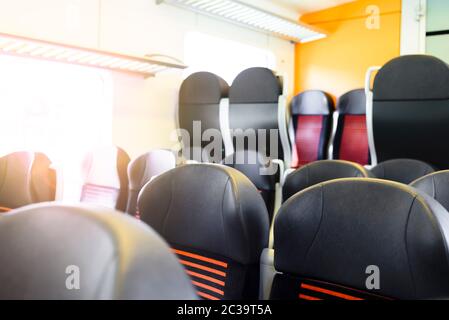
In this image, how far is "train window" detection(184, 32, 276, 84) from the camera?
4.19 m

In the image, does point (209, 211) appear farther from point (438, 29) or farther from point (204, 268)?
→ point (438, 29)

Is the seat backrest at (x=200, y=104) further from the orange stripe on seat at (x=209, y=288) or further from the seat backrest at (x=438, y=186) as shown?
the orange stripe on seat at (x=209, y=288)

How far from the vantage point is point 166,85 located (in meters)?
3.91

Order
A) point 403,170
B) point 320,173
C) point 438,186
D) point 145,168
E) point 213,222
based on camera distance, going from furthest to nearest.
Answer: point 145,168, point 403,170, point 320,173, point 438,186, point 213,222

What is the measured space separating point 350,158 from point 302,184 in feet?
10.4

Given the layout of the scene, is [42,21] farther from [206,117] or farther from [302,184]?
[302,184]

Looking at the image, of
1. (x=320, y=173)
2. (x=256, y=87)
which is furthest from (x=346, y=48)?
(x=320, y=173)

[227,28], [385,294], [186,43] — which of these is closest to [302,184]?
[385,294]

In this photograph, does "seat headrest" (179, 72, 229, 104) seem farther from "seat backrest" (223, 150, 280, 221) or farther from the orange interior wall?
the orange interior wall

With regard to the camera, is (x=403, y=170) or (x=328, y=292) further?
(x=403, y=170)

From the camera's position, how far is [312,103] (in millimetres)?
5137

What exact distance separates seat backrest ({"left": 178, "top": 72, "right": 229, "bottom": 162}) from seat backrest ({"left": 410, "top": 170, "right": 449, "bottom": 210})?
2.37 meters

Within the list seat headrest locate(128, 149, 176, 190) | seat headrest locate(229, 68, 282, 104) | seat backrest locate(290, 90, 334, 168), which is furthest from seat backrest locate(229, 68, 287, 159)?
seat backrest locate(290, 90, 334, 168)

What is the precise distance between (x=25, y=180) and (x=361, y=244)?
6.64 feet
